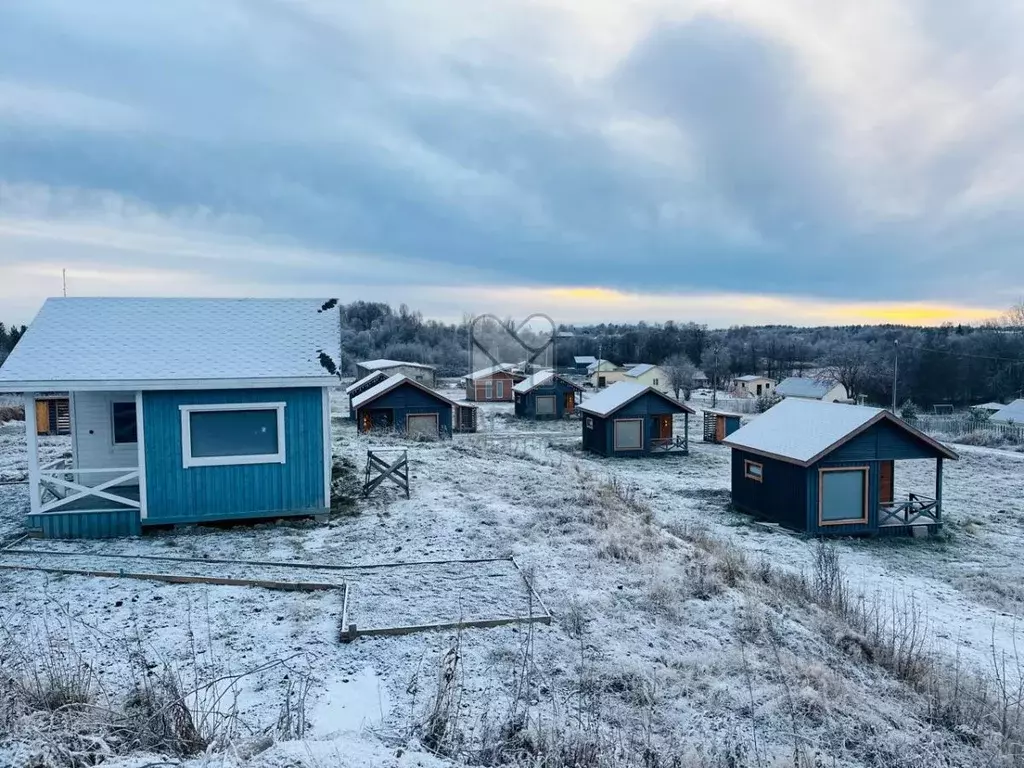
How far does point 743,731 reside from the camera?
5.97 metres

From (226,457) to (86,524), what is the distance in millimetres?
2649

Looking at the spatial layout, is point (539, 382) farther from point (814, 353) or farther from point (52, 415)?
point (814, 353)

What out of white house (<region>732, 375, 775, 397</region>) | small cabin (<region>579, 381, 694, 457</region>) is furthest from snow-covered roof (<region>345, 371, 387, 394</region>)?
white house (<region>732, 375, 775, 397</region>)

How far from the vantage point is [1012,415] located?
43.4m

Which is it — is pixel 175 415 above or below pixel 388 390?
above

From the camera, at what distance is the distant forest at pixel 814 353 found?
245 feet

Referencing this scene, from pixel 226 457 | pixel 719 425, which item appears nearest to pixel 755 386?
pixel 719 425

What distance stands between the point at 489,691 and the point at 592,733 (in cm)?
122

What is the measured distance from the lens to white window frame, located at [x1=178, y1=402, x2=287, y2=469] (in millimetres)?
11352

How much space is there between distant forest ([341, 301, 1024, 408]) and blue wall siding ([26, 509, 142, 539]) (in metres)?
61.1

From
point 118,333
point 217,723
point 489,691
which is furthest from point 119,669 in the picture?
point 118,333

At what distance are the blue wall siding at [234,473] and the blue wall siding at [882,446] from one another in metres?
13.9

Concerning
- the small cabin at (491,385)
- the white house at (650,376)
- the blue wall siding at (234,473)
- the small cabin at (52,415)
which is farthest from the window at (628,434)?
the white house at (650,376)

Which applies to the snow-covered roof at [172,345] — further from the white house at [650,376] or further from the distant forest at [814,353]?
the distant forest at [814,353]
